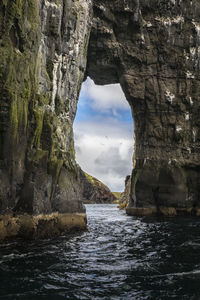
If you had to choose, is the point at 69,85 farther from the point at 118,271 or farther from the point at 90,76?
the point at 118,271

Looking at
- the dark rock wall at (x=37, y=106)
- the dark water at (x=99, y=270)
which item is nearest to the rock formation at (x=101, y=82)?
the dark rock wall at (x=37, y=106)

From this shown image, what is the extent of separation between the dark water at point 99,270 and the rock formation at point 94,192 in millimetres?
109809

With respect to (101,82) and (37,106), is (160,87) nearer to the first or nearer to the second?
(101,82)

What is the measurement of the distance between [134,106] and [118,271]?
34.8 metres

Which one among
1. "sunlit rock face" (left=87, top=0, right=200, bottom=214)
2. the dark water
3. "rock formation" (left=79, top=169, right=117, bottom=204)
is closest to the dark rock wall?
the dark water

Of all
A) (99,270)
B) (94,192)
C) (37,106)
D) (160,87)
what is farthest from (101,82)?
(94,192)

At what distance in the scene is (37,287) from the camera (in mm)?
8648

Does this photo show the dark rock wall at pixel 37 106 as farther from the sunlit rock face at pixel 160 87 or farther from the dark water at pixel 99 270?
the sunlit rock face at pixel 160 87

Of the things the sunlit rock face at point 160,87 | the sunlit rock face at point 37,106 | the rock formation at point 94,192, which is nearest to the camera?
the sunlit rock face at point 37,106

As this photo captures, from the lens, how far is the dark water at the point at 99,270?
27.4ft

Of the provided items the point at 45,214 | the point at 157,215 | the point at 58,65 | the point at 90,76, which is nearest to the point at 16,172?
the point at 45,214

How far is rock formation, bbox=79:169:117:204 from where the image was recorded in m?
133

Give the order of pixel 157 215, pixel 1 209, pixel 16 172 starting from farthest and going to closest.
Result: pixel 157 215
pixel 16 172
pixel 1 209

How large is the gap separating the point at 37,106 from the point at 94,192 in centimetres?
12322
